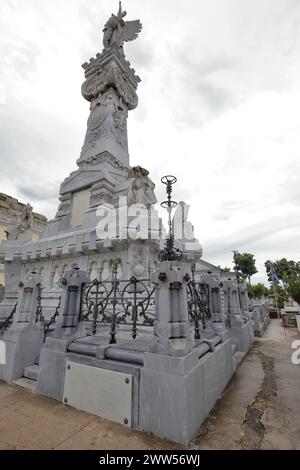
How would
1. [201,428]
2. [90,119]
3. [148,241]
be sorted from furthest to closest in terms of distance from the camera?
[90,119], [148,241], [201,428]

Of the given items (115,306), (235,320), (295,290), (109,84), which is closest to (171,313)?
(115,306)

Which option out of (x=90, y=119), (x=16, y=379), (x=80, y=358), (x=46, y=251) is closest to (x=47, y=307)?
(x=46, y=251)

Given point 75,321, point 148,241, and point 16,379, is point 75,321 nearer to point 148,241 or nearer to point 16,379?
point 16,379

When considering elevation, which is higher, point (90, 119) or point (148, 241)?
point (90, 119)

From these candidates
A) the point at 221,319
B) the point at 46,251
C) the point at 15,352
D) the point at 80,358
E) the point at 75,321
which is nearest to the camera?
the point at 80,358

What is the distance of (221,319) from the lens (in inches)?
201

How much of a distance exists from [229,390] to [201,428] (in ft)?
5.50

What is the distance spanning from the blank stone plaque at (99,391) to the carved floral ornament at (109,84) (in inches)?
622

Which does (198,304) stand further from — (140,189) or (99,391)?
(140,189)

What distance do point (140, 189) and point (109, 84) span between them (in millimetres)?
9196

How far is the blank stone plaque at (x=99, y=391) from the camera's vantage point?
9.60 feet

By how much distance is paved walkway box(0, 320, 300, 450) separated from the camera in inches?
97.0

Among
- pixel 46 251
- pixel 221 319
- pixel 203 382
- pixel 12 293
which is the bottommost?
pixel 203 382
